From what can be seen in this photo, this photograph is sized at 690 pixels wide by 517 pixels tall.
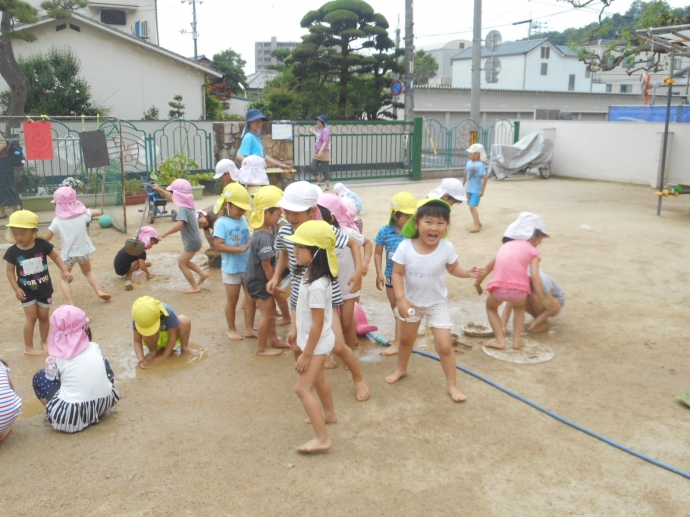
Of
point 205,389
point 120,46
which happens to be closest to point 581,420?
point 205,389

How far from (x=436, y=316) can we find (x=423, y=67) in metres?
48.3

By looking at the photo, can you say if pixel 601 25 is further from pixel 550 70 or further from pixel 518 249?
pixel 550 70

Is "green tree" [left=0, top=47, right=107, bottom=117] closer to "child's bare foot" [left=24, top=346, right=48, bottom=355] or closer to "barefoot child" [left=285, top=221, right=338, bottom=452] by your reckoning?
"child's bare foot" [left=24, top=346, right=48, bottom=355]

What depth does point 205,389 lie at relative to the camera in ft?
15.2

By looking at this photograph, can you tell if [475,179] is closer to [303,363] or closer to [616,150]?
[303,363]

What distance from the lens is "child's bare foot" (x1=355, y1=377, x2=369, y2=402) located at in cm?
439

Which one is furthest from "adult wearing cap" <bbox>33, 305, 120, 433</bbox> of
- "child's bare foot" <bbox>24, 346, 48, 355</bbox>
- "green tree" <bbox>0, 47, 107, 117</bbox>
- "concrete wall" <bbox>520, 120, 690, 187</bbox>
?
"green tree" <bbox>0, 47, 107, 117</bbox>

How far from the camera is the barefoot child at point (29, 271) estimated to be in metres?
5.23

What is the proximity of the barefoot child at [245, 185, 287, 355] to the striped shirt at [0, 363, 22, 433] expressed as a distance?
188 cm

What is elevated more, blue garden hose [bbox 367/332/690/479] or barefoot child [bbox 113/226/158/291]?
barefoot child [bbox 113/226/158/291]

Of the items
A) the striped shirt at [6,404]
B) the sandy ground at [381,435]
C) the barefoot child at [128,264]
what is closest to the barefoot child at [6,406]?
the striped shirt at [6,404]

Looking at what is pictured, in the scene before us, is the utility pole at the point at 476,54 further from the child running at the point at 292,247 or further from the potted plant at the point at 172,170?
the child running at the point at 292,247

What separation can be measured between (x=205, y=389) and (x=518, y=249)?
2.75 meters

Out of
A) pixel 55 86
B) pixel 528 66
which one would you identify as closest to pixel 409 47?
pixel 55 86
